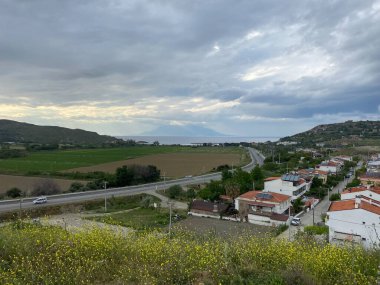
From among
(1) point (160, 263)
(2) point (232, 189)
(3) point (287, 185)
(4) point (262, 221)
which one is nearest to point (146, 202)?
(2) point (232, 189)

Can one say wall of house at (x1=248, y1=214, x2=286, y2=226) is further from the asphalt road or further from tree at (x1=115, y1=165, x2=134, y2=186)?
tree at (x1=115, y1=165, x2=134, y2=186)

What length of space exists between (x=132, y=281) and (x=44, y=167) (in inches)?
2489

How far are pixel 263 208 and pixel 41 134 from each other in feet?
549

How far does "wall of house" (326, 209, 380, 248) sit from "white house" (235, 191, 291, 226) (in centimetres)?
639

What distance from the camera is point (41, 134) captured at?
174 meters

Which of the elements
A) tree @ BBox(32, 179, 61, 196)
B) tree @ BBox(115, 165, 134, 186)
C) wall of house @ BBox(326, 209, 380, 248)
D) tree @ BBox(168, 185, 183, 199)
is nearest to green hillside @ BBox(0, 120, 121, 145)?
tree @ BBox(115, 165, 134, 186)

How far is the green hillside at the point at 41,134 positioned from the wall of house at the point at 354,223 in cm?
14993

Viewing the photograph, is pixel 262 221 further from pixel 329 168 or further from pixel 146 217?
pixel 329 168

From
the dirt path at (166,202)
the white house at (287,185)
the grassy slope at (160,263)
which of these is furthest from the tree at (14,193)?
the grassy slope at (160,263)

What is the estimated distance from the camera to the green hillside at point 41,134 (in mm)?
159125

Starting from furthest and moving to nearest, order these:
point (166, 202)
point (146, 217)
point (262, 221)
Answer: point (166, 202)
point (146, 217)
point (262, 221)

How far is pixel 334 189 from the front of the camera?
4956 cm

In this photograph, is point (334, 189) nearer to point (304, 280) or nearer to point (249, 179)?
point (249, 179)

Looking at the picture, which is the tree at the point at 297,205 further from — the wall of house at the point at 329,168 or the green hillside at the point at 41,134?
the green hillside at the point at 41,134
